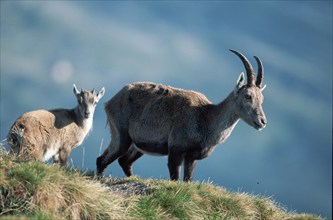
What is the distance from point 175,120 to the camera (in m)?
14.2

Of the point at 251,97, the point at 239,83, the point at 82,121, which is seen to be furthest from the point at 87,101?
the point at 251,97

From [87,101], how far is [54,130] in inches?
86.5

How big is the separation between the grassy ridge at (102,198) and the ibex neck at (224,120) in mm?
2192

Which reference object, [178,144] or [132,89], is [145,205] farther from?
[132,89]

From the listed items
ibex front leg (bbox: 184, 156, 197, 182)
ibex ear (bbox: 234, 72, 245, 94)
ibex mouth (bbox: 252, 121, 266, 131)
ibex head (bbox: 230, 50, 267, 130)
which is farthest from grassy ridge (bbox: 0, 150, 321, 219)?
ibex ear (bbox: 234, 72, 245, 94)

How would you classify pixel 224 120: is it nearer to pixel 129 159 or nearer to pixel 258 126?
pixel 258 126

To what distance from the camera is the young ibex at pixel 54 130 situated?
16188 mm

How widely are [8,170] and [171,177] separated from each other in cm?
505

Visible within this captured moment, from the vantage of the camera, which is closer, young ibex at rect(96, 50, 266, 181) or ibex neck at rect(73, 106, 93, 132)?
young ibex at rect(96, 50, 266, 181)

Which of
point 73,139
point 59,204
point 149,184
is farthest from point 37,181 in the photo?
point 73,139

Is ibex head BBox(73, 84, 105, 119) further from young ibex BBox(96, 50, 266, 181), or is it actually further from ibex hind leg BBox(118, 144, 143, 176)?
ibex hind leg BBox(118, 144, 143, 176)

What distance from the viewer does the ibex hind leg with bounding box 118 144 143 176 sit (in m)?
15.4

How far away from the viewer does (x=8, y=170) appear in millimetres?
9438

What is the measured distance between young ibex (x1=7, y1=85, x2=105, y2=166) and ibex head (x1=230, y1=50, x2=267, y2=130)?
5.63 meters
